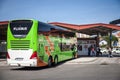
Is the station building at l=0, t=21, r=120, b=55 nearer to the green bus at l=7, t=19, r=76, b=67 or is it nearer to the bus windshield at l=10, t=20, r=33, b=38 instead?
the green bus at l=7, t=19, r=76, b=67

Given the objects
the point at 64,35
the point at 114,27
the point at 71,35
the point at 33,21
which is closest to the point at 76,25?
the point at 114,27

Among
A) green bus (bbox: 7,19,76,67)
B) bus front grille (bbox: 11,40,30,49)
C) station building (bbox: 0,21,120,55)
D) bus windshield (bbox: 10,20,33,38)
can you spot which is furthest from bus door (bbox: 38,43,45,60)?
station building (bbox: 0,21,120,55)

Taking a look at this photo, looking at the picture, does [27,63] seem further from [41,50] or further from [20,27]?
Answer: [20,27]

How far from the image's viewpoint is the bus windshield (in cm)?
1895

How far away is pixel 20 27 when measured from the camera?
62.8ft

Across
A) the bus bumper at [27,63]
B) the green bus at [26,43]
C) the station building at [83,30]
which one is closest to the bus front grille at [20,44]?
the green bus at [26,43]

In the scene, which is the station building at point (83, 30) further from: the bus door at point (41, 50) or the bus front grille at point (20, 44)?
the bus front grille at point (20, 44)

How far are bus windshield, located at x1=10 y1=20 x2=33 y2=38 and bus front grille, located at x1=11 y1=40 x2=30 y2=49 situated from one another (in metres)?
0.37

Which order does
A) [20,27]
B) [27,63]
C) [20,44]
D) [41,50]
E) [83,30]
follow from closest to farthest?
[27,63] < [20,44] < [20,27] < [41,50] < [83,30]

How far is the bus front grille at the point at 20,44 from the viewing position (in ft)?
61.9

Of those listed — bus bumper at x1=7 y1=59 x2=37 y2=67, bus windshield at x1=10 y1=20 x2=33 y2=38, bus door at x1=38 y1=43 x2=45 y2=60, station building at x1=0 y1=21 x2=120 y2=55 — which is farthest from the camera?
station building at x1=0 y1=21 x2=120 y2=55

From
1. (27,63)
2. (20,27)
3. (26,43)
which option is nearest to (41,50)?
(26,43)

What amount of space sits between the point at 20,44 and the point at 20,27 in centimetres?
109

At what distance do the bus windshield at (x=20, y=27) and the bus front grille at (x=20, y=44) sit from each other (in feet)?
1.21
